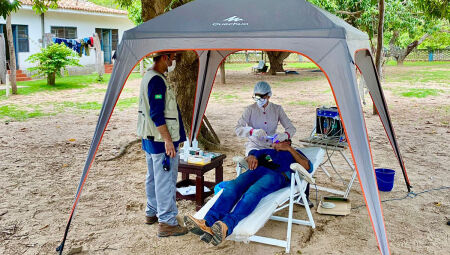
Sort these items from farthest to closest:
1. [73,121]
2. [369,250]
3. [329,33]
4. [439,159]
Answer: [73,121], [439,159], [369,250], [329,33]

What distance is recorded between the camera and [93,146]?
4.16 meters

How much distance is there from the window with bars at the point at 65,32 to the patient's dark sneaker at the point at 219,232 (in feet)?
63.0

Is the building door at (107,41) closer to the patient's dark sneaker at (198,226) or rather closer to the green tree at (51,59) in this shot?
the green tree at (51,59)

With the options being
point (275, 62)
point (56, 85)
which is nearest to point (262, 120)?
point (56, 85)

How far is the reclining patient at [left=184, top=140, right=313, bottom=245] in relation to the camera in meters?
3.66

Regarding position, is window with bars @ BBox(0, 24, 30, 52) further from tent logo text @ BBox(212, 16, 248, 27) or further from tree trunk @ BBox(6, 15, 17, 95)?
tent logo text @ BBox(212, 16, 248, 27)

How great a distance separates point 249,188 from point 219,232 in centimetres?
70

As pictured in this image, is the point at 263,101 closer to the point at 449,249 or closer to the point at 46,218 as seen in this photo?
the point at 449,249

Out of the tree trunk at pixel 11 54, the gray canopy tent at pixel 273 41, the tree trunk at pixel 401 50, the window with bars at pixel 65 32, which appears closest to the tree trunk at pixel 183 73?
the gray canopy tent at pixel 273 41

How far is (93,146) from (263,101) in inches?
71.9

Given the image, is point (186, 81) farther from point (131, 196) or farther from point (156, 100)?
point (156, 100)

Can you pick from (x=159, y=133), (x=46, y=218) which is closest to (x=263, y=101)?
(x=159, y=133)

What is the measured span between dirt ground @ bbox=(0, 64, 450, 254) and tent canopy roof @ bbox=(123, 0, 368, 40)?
1.85m

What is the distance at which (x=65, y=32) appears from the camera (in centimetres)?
2147
